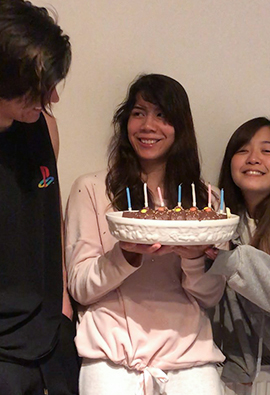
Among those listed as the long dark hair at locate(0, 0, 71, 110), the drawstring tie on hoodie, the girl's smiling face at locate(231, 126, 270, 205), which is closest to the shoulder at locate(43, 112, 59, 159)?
the long dark hair at locate(0, 0, 71, 110)

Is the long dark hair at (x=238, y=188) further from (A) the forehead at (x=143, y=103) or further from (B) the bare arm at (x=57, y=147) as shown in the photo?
(B) the bare arm at (x=57, y=147)

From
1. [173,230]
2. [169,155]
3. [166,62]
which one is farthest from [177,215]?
[166,62]

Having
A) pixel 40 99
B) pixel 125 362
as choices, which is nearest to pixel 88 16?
pixel 40 99

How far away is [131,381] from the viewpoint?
1.17 m

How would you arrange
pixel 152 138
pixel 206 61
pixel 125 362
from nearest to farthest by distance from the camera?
pixel 125 362, pixel 152 138, pixel 206 61

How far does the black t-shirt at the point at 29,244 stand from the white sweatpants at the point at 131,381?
0.47 feet

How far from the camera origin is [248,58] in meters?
1.65

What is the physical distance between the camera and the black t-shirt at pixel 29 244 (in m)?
1.11

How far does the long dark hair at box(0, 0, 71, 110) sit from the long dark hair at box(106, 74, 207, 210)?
0.46 m

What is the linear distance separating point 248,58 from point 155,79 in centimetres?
47

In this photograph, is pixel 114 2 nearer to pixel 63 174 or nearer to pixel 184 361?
pixel 63 174

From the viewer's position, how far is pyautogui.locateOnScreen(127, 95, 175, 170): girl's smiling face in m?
1.38

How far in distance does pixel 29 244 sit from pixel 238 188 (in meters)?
0.81

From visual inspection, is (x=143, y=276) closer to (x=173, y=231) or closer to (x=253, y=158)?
(x=173, y=231)
